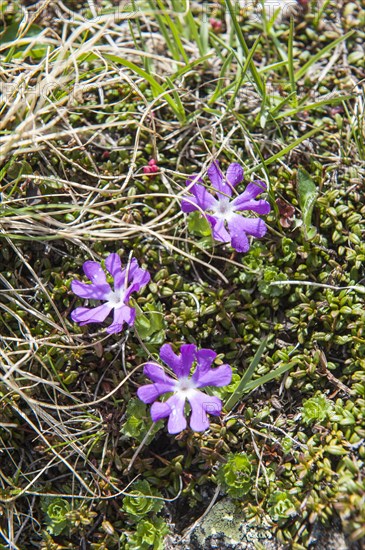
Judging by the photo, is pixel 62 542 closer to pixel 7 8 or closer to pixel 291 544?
pixel 291 544

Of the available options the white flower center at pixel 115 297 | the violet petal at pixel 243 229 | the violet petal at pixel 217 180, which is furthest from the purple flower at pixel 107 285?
the violet petal at pixel 217 180

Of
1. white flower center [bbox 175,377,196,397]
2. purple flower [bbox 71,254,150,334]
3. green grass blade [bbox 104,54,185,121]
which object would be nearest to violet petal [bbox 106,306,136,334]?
purple flower [bbox 71,254,150,334]

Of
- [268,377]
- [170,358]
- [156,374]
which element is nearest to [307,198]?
[268,377]

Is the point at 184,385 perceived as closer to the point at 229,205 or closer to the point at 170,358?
the point at 170,358

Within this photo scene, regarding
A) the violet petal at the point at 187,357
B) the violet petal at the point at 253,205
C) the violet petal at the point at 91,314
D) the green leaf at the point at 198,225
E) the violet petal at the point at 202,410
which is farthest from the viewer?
the green leaf at the point at 198,225

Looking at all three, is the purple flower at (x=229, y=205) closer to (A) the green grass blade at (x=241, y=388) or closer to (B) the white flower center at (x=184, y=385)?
(A) the green grass blade at (x=241, y=388)

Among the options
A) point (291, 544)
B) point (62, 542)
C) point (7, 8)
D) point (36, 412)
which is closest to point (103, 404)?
point (36, 412)

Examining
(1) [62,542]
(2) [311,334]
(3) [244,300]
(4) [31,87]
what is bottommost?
(1) [62,542]
